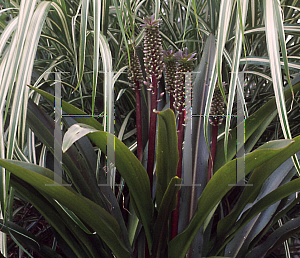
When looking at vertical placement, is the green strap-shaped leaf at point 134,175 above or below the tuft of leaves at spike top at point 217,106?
below

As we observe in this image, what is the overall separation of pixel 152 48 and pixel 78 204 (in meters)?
0.29

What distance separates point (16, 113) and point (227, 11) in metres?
0.30

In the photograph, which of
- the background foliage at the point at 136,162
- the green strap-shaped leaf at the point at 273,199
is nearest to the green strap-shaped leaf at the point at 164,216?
the background foliage at the point at 136,162

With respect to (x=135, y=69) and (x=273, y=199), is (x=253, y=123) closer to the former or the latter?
(x=273, y=199)

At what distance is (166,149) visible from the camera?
16.5 inches

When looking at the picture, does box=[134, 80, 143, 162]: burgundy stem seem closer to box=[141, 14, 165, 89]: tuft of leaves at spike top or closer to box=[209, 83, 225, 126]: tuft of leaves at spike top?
box=[141, 14, 165, 89]: tuft of leaves at spike top

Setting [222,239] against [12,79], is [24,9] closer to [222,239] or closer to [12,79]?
[12,79]

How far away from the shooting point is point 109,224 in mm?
433

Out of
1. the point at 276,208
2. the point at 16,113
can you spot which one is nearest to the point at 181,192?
the point at 276,208

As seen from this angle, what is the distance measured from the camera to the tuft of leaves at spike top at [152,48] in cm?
44

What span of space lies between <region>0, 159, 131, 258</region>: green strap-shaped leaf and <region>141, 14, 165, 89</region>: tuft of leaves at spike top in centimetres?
24

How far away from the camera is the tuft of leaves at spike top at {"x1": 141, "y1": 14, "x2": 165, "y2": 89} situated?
44 cm

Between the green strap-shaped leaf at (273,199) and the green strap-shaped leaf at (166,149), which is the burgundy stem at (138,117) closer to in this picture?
the green strap-shaped leaf at (166,149)

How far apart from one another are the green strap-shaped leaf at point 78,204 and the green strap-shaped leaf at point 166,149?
105 mm
